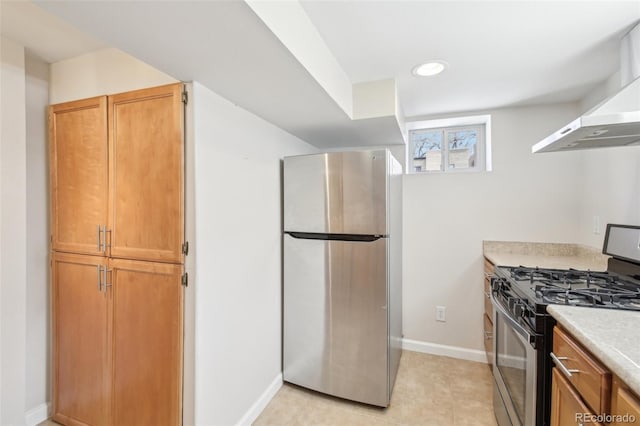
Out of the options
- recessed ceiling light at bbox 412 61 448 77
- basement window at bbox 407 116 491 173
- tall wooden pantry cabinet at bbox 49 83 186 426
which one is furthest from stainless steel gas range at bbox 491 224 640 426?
tall wooden pantry cabinet at bbox 49 83 186 426

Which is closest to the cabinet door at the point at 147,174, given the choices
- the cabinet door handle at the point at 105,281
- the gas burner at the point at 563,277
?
the cabinet door handle at the point at 105,281

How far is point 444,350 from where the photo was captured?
274cm

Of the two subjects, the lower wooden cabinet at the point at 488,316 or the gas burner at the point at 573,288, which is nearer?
the gas burner at the point at 573,288

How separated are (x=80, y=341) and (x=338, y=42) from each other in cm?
235

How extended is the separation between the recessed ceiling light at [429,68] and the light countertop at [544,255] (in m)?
1.43

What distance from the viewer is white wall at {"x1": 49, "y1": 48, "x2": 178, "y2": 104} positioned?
156 cm

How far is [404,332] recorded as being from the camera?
2871mm

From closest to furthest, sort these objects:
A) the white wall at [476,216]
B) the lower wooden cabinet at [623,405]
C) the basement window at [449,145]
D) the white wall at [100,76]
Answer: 1. the lower wooden cabinet at [623,405]
2. the white wall at [100,76]
3. the white wall at [476,216]
4. the basement window at [449,145]

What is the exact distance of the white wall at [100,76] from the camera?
5.13 feet

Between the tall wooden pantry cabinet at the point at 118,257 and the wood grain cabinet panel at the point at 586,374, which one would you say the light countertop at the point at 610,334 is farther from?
the tall wooden pantry cabinet at the point at 118,257

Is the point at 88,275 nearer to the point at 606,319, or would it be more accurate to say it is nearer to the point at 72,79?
the point at 72,79

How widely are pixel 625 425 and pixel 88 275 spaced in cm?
240

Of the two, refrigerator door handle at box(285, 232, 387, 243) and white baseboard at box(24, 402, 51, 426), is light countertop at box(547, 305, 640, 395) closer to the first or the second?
refrigerator door handle at box(285, 232, 387, 243)
